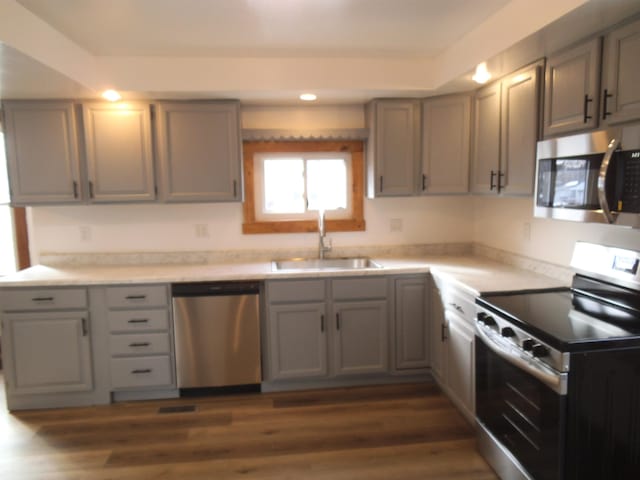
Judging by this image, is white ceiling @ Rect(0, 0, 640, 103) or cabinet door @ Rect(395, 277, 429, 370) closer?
white ceiling @ Rect(0, 0, 640, 103)

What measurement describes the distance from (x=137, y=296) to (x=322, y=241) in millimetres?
1448

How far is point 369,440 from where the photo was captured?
2611mm

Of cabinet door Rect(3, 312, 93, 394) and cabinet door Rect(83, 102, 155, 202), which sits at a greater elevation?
cabinet door Rect(83, 102, 155, 202)

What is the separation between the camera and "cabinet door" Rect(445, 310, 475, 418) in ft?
8.61

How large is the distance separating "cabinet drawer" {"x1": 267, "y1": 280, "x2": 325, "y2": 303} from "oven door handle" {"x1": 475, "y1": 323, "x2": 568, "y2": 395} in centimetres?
119

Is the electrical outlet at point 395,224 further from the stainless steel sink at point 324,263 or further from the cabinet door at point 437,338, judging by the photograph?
the cabinet door at point 437,338

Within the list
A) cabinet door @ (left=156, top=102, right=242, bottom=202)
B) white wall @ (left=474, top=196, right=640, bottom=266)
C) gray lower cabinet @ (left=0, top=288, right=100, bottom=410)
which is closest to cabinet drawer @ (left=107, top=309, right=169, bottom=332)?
gray lower cabinet @ (left=0, top=288, right=100, bottom=410)

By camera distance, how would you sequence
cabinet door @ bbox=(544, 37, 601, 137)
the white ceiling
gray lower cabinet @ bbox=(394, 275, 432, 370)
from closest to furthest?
cabinet door @ bbox=(544, 37, 601, 137), the white ceiling, gray lower cabinet @ bbox=(394, 275, 432, 370)

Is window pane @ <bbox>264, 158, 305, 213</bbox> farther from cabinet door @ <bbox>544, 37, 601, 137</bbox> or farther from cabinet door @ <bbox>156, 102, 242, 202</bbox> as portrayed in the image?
cabinet door @ <bbox>544, 37, 601, 137</bbox>

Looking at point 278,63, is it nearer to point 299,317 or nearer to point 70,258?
point 299,317

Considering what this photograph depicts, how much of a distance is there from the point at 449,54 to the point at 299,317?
2035mm

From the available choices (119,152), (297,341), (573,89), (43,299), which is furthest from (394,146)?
(43,299)

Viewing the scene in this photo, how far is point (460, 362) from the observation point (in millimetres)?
2770

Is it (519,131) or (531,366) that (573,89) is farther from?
(531,366)
